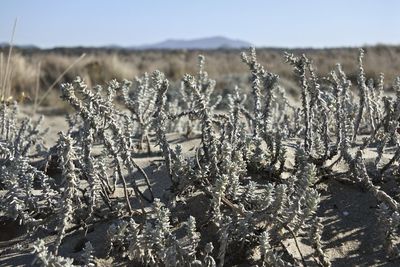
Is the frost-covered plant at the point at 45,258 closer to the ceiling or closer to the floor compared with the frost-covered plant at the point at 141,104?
closer to the floor

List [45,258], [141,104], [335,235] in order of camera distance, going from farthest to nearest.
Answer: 1. [141,104]
2. [335,235]
3. [45,258]

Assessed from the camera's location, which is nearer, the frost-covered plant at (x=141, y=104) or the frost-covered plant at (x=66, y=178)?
the frost-covered plant at (x=66, y=178)

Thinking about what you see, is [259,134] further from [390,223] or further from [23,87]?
[23,87]

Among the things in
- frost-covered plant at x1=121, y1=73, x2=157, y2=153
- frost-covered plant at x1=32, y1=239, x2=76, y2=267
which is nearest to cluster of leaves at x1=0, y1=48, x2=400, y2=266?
frost-covered plant at x1=32, y1=239, x2=76, y2=267

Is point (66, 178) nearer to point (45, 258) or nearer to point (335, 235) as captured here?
point (45, 258)

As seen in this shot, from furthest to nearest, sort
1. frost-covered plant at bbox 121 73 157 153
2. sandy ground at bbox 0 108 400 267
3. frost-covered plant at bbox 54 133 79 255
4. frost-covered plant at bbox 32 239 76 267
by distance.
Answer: frost-covered plant at bbox 121 73 157 153 → sandy ground at bbox 0 108 400 267 → frost-covered plant at bbox 54 133 79 255 → frost-covered plant at bbox 32 239 76 267

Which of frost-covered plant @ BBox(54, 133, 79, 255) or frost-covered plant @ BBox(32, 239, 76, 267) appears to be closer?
frost-covered plant @ BBox(32, 239, 76, 267)

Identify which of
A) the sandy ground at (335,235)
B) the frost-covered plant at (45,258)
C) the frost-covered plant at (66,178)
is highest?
the frost-covered plant at (66,178)

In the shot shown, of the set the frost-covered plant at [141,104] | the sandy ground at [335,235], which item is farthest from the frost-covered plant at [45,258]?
the frost-covered plant at [141,104]

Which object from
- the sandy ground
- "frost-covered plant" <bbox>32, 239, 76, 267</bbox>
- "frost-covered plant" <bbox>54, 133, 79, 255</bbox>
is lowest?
the sandy ground

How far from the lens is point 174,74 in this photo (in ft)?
51.0

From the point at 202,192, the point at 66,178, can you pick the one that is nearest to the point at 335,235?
the point at 202,192

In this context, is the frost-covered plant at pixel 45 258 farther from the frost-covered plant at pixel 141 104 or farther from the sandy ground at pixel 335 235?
the frost-covered plant at pixel 141 104

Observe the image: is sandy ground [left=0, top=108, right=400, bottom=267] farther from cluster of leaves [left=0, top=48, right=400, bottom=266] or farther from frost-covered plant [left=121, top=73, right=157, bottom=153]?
frost-covered plant [left=121, top=73, right=157, bottom=153]
